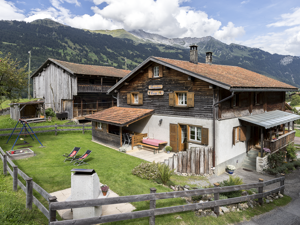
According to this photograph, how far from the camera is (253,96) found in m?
15.7

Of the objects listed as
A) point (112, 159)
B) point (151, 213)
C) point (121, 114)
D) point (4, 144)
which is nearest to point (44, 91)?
point (4, 144)

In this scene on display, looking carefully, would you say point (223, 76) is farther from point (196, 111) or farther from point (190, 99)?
point (196, 111)

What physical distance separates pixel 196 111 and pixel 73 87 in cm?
1987

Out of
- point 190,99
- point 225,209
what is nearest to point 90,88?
point 190,99

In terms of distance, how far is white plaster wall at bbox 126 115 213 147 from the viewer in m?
12.9

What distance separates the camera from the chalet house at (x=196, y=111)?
12500 mm

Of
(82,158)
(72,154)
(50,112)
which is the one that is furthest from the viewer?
(50,112)

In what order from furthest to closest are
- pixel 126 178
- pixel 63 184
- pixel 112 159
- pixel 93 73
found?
pixel 93 73
pixel 112 159
pixel 126 178
pixel 63 184

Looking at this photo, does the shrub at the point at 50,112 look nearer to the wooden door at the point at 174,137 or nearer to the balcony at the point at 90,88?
the balcony at the point at 90,88

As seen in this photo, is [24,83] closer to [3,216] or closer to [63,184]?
[63,184]

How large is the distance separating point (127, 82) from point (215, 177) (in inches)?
440

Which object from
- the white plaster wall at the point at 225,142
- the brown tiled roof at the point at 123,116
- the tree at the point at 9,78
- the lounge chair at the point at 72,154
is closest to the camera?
the lounge chair at the point at 72,154

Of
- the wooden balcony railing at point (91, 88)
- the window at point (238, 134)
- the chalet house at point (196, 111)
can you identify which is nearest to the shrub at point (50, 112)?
the wooden balcony railing at point (91, 88)

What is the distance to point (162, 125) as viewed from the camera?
50.7 ft
